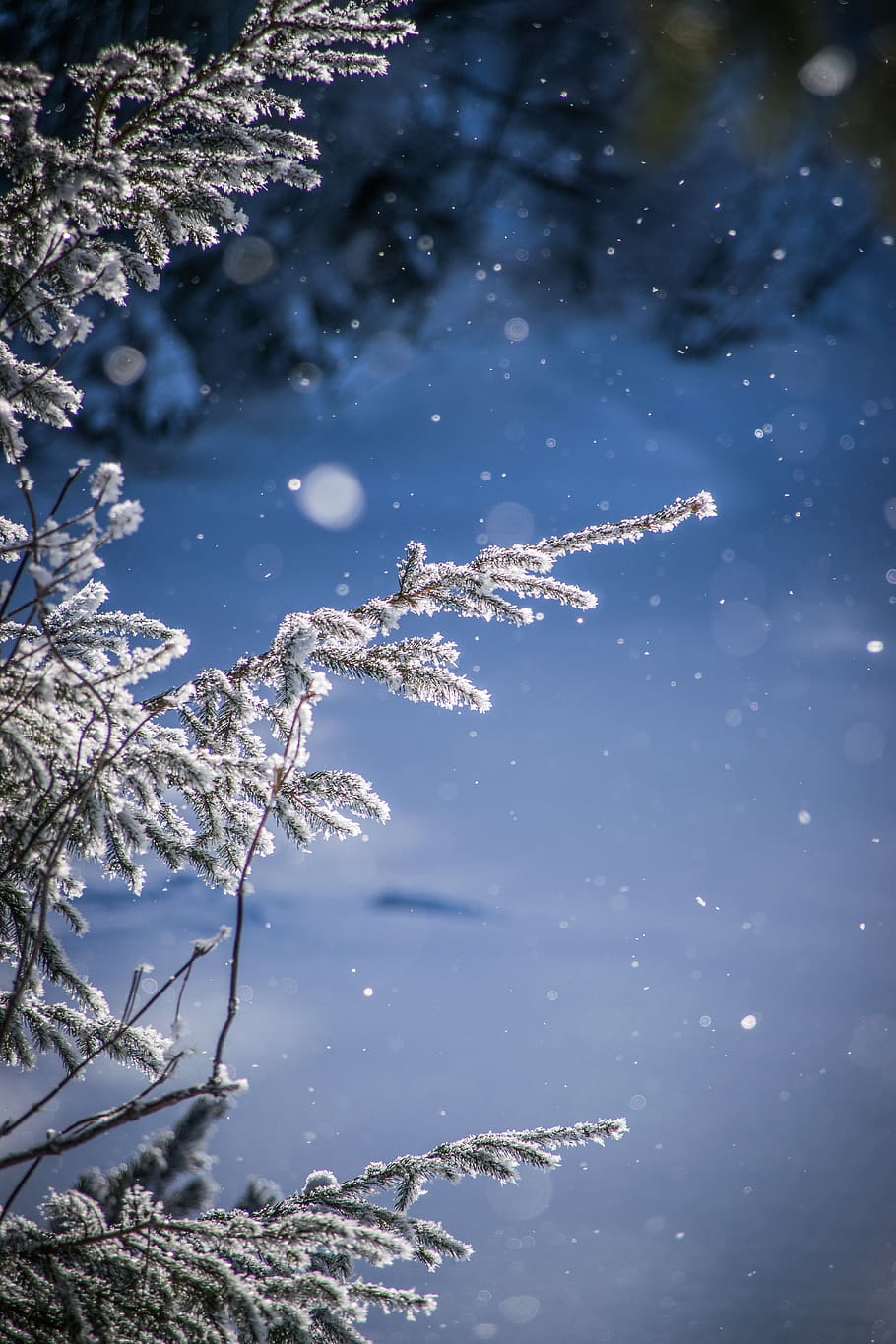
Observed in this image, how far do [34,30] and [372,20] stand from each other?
78.9 inches

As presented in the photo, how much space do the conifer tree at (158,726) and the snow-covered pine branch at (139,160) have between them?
0.03 feet

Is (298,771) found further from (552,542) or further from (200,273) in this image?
(200,273)

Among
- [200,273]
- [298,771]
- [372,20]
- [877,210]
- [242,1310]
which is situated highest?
[200,273]

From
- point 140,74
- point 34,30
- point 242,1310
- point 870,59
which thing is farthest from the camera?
point 34,30

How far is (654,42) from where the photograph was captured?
0.98m

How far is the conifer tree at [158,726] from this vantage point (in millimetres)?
2156

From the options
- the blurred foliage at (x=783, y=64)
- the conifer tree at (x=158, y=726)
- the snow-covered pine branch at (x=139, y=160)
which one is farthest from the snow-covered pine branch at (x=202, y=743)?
the blurred foliage at (x=783, y=64)

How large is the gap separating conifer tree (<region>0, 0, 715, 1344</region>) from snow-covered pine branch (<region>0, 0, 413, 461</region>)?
10 mm

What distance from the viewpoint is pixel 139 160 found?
111 inches

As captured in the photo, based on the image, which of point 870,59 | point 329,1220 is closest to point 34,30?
point 870,59

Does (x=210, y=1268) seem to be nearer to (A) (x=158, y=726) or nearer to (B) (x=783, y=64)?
(A) (x=158, y=726)

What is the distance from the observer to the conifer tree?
216cm

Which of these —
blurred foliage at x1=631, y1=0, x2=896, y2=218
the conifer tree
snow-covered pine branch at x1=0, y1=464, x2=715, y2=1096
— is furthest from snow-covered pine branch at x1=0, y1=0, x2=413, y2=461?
blurred foliage at x1=631, y1=0, x2=896, y2=218

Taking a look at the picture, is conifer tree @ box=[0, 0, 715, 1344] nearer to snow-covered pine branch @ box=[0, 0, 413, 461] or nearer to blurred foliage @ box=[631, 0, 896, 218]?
snow-covered pine branch @ box=[0, 0, 413, 461]
